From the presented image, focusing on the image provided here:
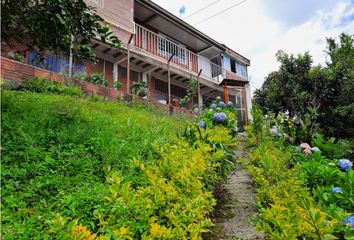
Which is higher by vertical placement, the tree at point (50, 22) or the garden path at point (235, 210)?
the tree at point (50, 22)

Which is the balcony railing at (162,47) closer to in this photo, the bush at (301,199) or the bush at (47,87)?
the bush at (47,87)

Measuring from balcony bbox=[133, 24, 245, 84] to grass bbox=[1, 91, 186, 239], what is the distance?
839 centimetres

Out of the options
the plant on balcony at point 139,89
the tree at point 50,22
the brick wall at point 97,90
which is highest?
the plant on balcony at point 139,89

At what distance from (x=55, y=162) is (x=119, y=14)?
387 inches

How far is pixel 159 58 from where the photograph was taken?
12.4m

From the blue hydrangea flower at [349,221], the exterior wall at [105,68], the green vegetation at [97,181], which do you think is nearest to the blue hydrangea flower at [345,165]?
the green vegetation at [97,181]

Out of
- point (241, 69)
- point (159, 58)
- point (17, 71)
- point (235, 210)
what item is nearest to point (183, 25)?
point (159, 58)

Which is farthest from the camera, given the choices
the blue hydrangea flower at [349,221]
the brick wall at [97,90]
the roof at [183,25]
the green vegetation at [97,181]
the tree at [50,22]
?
the roof at [183,25]

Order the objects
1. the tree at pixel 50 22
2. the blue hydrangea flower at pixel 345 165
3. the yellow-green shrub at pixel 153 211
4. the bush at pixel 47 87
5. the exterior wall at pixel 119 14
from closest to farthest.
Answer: the yellow-green shrub at pixel 153 211
the tree at pixel 50 22
the blue hydrangea flower at pixel 345 165
the bush at pixel 47 87
the exterior wall at pixel 119 14

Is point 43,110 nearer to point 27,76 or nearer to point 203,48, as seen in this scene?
point 27,76

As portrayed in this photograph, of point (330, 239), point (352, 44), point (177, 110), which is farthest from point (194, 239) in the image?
point (352, 44)

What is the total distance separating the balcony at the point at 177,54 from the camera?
12.1 m

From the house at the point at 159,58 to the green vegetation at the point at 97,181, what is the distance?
598 centimetres

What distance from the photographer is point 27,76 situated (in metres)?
6.52
